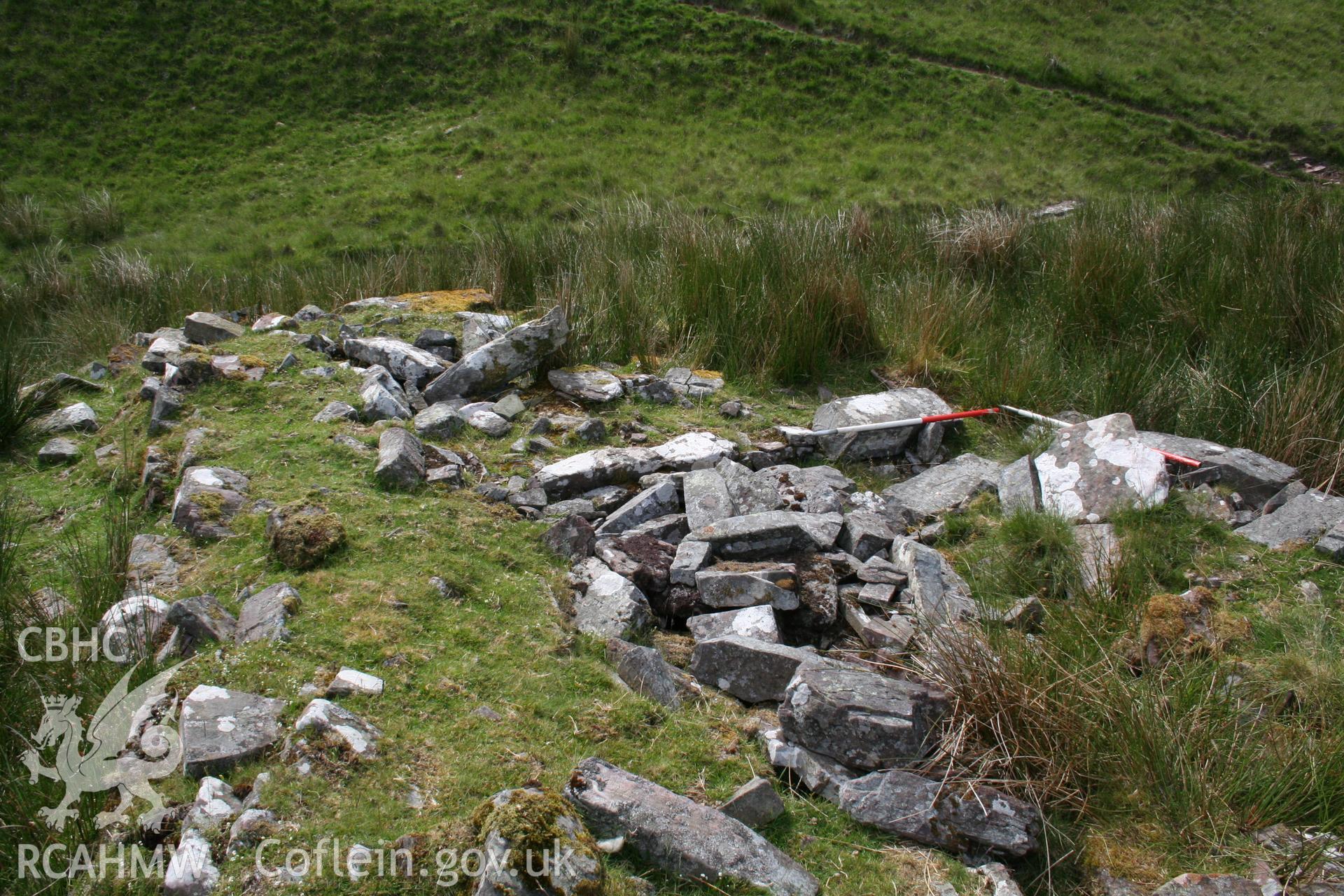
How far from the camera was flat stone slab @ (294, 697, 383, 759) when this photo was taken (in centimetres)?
216

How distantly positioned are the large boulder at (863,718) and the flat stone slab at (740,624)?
0.50 m

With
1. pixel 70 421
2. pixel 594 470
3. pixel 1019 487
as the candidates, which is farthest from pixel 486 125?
pixel 1019 487

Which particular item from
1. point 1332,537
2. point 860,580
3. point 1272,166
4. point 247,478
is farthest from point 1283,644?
point 1272,166

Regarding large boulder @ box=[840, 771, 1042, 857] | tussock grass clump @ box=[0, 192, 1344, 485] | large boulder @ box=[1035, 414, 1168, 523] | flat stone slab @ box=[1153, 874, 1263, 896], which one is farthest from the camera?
tussock grass clump @ box=[0, 192, 1344, 485]

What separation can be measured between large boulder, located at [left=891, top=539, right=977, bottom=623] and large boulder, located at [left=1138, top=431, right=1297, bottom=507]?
156 centimetres

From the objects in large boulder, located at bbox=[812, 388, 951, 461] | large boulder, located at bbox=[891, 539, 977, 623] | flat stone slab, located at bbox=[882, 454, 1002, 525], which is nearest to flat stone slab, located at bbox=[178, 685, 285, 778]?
large boulder, located at bbox=[891, 539, 977, 623]

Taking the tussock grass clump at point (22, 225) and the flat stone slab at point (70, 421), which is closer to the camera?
the flat stone slab at point (70, 421)

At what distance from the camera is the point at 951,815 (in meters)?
2.22

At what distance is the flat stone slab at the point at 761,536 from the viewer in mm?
3549

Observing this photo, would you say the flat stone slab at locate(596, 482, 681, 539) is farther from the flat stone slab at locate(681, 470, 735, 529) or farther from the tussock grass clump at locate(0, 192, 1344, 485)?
the tussock grass clump at locate(0, 192, 1344, 485)

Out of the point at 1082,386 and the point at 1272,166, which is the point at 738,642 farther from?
the point at 1272,166

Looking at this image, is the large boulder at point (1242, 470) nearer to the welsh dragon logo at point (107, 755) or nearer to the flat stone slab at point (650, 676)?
the flat stone slab at point (650, 676)

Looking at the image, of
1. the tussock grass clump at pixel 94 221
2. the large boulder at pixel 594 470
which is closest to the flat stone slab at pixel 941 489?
the large boulder at pixel 594 470

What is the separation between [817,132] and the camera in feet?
58.6
